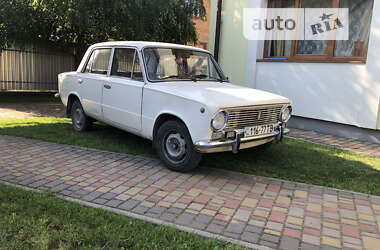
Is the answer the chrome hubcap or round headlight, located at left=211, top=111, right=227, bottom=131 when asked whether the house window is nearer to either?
round headlight, located at left=211, top=111, right=227, bottom=131

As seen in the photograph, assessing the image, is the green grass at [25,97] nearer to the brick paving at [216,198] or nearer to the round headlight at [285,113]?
the brick paving at [216,198]

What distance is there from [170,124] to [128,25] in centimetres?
758

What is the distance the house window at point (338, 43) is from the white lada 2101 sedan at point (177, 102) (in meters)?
3.69

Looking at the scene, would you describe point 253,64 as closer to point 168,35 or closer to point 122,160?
point 168,35

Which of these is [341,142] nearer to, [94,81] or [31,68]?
[94,81]

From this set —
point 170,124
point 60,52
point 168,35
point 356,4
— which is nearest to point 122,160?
point 170,124

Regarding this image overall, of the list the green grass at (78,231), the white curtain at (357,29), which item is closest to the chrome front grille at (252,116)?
the green grass at (78,231)

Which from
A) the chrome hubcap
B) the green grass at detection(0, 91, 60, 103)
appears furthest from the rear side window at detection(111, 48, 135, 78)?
the green grass at detection(0, 91, 60, 103)

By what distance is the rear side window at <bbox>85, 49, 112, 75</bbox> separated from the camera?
20.9ft

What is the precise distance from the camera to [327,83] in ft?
27.2

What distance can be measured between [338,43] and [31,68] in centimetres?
1347

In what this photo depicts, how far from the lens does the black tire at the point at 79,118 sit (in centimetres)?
718

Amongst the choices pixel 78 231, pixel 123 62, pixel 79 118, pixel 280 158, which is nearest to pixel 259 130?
A: pixel 280 158

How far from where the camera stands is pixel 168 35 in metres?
13.4
